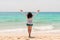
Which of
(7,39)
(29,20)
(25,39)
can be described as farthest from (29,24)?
(7,39)

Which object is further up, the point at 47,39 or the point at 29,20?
the point at 29,20

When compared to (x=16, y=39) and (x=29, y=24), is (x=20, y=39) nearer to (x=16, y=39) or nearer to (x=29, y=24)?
(x=16, y=39)

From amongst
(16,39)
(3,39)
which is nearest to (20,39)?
(16,39)

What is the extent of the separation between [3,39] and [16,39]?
78 cm

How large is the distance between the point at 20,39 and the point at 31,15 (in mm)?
1529

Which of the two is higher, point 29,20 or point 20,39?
point 29,20

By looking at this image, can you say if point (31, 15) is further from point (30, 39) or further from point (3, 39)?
point (3, 39)

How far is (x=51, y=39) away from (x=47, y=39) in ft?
0.79

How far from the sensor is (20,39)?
35.2 ft

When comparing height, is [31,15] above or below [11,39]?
above

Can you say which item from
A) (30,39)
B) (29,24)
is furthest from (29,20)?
(30,39)

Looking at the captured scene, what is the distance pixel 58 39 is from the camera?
10883mm

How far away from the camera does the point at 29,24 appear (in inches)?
422

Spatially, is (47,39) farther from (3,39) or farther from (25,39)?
(3,39)
